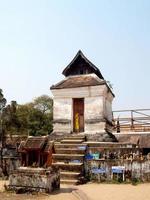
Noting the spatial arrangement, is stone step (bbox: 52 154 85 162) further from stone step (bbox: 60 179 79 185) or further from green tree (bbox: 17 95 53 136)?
green tree (bbox: 17 95 53 136)

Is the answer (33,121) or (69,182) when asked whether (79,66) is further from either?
(33,121)

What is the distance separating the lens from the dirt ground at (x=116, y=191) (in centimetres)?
1273

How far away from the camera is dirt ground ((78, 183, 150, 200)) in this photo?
12729 millimetres

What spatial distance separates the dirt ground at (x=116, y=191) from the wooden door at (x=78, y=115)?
21.9 ft

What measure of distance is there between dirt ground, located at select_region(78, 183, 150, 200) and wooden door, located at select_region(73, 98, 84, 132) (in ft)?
21.9

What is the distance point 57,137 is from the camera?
71.7 ft

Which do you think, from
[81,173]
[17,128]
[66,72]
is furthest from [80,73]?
[17,128]

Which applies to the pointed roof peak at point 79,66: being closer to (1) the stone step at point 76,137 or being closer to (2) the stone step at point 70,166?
(1) the stone step at point 76,137

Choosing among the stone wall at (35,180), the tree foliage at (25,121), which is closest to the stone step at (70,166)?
the stone wall at (35,180)

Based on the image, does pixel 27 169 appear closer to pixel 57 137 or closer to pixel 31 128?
pixel 57 137

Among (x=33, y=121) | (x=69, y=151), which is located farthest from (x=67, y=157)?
(x=33, y=121)

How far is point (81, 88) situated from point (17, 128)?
1482cm

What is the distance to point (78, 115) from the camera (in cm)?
2245

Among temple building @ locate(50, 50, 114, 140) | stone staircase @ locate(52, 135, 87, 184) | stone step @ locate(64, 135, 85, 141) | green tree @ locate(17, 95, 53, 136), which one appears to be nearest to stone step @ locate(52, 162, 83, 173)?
stone staircase @ locate(52, 135, 87, 184)
